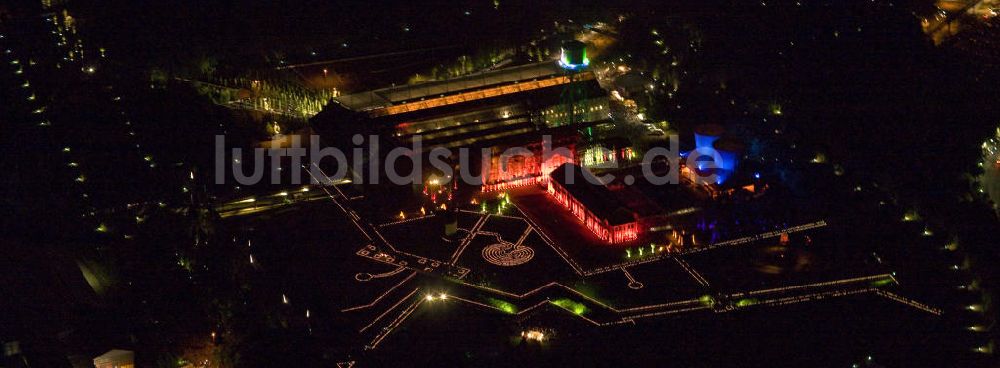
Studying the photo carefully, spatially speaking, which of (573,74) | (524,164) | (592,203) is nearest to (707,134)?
(592,203)

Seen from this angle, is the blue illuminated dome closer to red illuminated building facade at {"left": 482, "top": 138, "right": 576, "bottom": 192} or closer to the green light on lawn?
red illuminated building facade at {"left": 482, "top": 138, "right": 576, "bottom": 192}

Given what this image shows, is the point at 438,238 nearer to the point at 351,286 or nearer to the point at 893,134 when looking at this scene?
Result: the point at 351,286

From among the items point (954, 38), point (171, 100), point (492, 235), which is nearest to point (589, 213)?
point (492, 235)

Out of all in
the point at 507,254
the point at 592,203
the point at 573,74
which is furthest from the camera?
the point at 573,74

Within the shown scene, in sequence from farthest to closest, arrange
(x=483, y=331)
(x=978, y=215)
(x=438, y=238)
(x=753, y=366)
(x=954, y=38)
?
(x=954, y=38) → (x=438, y=238) → (x=978, y=215) → (x=483, y=331) → (x=753, y=366)

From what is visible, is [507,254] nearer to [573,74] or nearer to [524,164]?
[524,164]

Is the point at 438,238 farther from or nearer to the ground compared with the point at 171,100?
nearer to the ground

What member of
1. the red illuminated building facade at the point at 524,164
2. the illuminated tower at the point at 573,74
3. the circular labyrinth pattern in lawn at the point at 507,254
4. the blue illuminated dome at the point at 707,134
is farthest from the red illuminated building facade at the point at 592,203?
the blue illuminated dome at the point at 707,134
